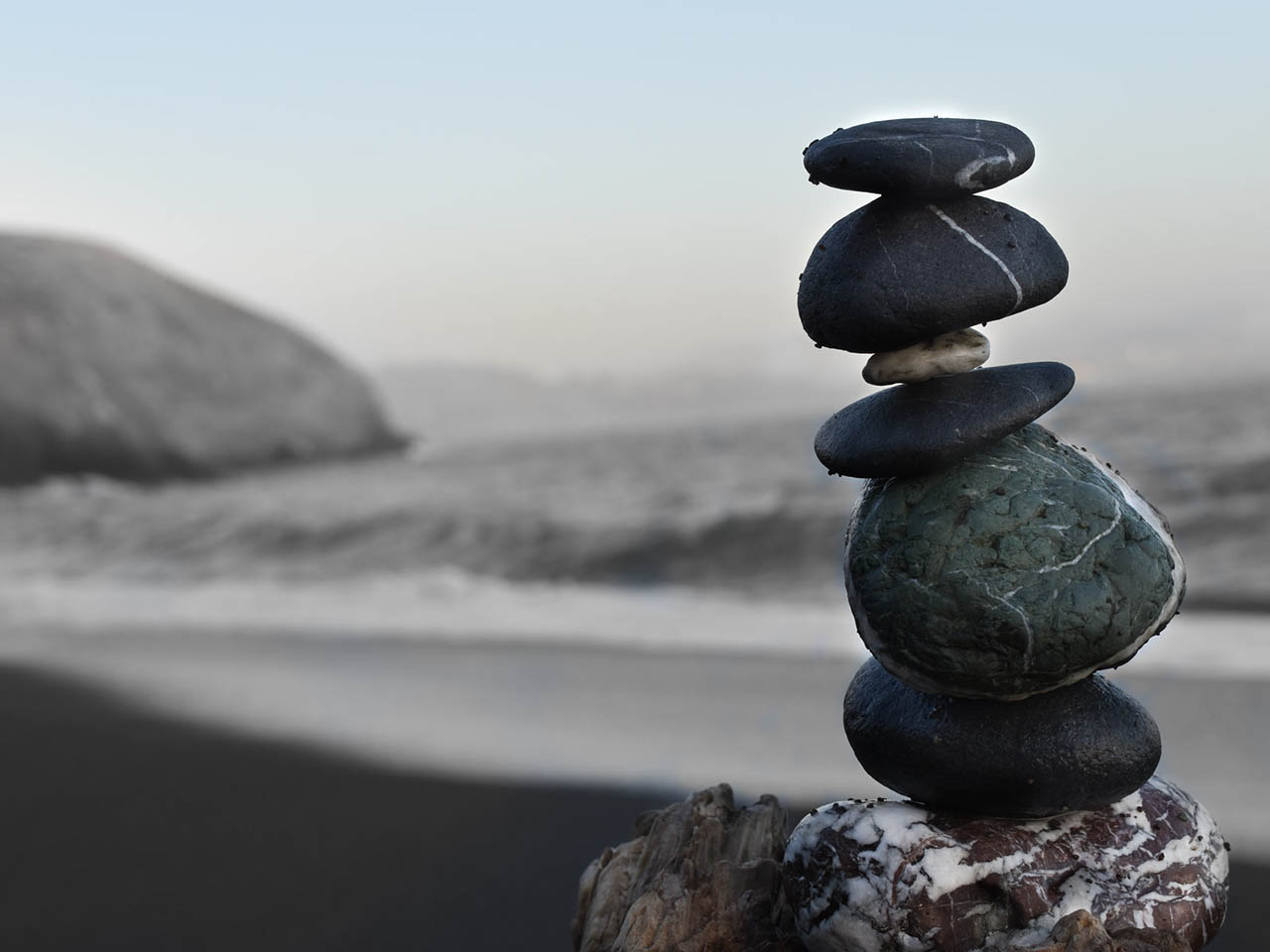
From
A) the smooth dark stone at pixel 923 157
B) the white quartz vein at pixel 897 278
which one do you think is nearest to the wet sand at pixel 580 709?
the white quartz vein at pixel 897 278

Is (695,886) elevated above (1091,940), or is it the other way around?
(1091,940)

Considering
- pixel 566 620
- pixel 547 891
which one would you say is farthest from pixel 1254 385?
pixel 547 891

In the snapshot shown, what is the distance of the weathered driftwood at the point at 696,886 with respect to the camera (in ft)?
11.6

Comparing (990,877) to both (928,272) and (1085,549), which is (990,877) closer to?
(1085,549)

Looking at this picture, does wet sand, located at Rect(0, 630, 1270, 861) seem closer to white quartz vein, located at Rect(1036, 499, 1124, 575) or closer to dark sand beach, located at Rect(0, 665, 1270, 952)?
dark sand beach, located at Rect(0, 665, 1270, 952)

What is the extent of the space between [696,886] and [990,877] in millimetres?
847

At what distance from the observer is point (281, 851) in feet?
17.9

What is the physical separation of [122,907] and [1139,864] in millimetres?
3754

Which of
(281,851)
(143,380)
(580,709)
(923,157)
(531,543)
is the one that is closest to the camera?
(923,157)

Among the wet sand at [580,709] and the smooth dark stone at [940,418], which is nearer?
the smooth dark stone at [940,418]

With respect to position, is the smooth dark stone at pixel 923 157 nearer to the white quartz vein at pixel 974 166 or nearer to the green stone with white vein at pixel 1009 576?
the white quartz vein at pixel 974 166

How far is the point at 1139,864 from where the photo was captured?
133 inches

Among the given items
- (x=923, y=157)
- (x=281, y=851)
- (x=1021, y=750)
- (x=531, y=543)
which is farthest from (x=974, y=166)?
(x=531, y=543)

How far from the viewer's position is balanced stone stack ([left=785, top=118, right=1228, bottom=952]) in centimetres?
327
